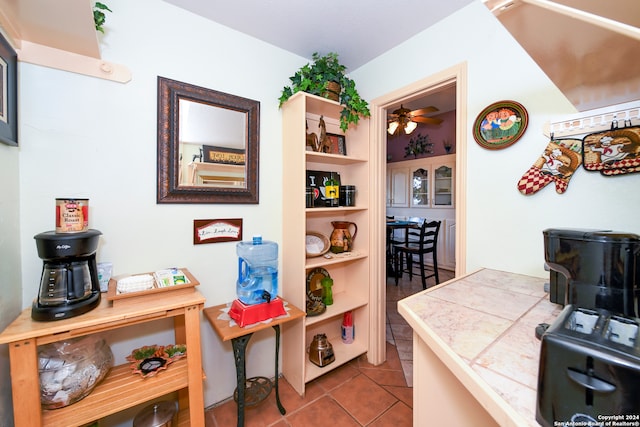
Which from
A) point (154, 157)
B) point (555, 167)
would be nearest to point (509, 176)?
point (555, 167)

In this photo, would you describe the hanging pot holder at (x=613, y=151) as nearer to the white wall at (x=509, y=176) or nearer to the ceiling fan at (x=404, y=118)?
the white wall at (x=509, y=176)

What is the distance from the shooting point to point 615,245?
69cm

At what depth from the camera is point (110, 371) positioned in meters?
1.28

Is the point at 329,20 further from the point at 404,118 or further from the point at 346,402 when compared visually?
the point at 346,402

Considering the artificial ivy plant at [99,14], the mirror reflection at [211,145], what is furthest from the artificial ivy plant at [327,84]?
the artificial ivy plant at [99,14]

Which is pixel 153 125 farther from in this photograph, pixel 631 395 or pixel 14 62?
pixel 631 395

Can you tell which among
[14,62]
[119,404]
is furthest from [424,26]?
[119,404]

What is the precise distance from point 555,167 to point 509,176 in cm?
19

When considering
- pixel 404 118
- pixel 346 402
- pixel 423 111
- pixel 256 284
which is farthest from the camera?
pixel 423 111

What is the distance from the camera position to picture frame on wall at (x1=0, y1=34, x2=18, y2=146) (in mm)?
1021

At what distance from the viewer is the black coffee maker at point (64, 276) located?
1.00 metres

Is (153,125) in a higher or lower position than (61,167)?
higher

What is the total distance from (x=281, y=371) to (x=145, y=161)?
176 centimetres

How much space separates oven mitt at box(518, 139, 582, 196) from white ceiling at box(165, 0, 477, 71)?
0.98 m
